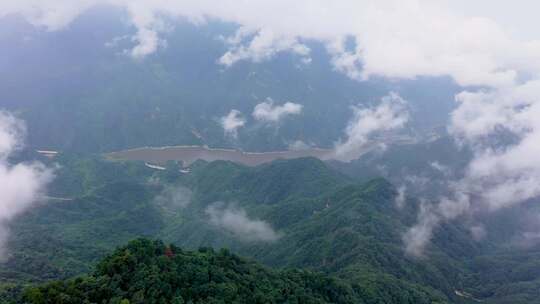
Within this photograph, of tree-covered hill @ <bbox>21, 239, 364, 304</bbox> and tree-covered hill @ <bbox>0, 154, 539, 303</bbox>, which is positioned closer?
tree-covered hill @ <bbox>21, 239, 364, 304</bbox>

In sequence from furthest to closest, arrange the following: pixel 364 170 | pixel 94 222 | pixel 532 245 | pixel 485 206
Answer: pixel 364 170 → pixel 485 206 → pixel 532 245 → pixel 94 222

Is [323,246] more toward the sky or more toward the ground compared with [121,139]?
more toward the ground

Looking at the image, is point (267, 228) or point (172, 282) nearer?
point (172, 282)

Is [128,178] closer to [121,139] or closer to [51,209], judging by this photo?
[51,209]

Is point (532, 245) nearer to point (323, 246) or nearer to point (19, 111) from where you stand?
point (323, 246)

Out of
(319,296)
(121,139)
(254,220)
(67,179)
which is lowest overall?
(319,296)

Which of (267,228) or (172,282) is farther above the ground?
(267,228)

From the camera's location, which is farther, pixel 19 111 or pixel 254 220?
pixel 19 111

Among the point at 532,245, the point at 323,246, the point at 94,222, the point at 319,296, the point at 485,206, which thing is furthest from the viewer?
the point at 485,206

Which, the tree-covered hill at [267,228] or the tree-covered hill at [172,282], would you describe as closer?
the tree-covered hill at [172,282]

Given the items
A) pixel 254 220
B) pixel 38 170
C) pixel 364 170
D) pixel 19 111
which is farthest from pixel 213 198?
pixel 19 111
